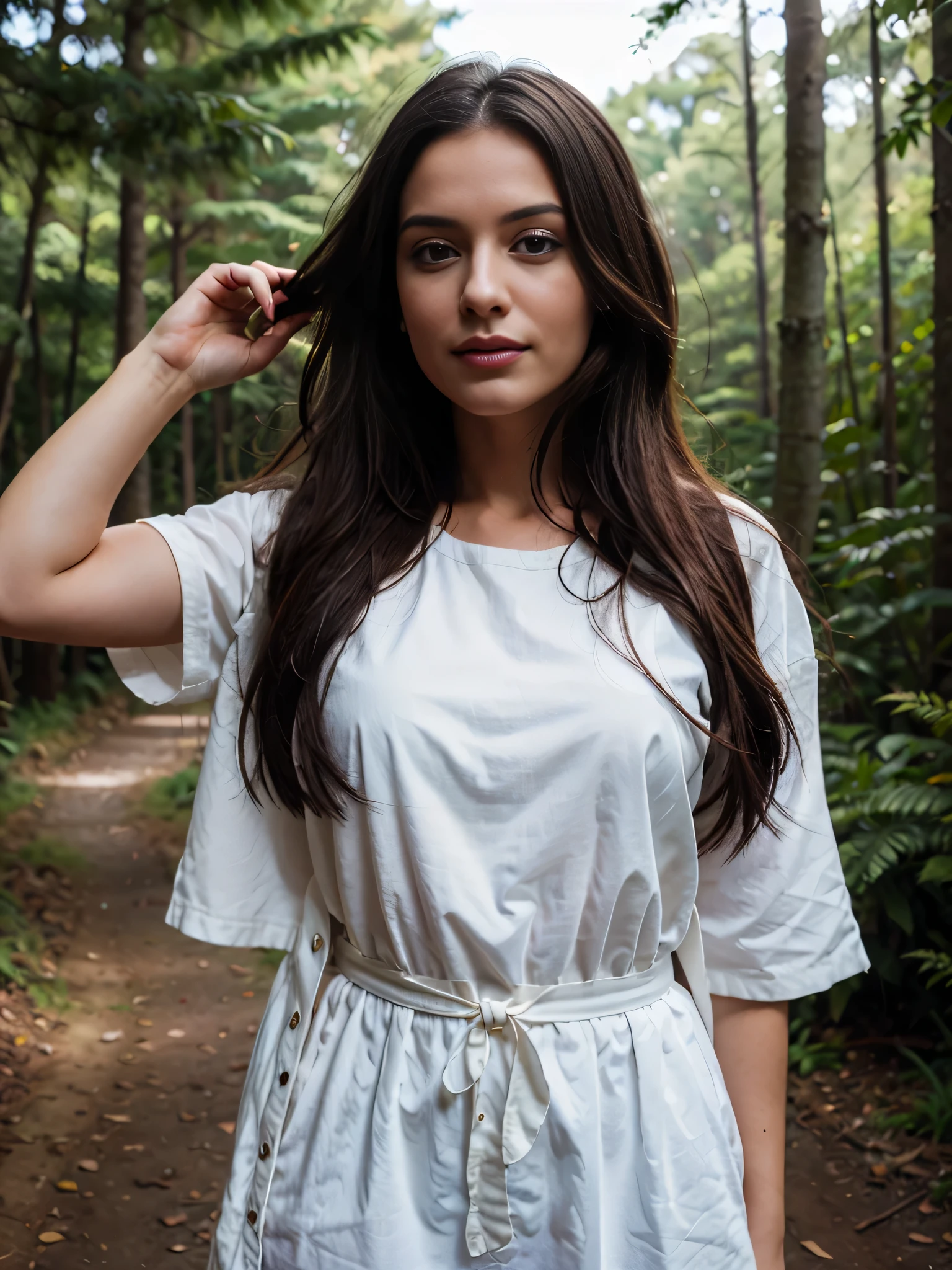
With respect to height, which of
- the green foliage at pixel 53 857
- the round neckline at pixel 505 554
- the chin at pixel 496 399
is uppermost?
the chin at pixel 496 399

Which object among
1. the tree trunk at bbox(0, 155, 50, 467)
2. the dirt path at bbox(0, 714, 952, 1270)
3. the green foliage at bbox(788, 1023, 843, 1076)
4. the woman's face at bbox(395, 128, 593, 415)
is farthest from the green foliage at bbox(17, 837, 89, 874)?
the woman's face at bbox(395, 128, 593, 415)

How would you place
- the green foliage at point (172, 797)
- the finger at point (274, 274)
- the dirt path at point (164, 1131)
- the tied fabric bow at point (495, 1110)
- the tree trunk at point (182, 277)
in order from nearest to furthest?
the tied fabric bow at point (495, 1110) < the finger at point (274, 274) < the dirt path at point (164, 1131) < the green foliage at point (172, 797) < the tree trunk at point (182, 277)

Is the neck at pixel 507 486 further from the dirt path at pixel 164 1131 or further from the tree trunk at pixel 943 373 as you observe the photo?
the tree trunk at pixel 943 373

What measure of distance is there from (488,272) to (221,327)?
0.40m

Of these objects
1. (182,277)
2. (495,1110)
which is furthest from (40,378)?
(495,1110)

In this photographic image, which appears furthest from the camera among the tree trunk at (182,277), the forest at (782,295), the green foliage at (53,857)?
the tree trunk at (182,277)

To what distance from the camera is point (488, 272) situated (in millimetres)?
1232

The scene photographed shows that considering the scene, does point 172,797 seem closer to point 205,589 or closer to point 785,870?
point 205,589

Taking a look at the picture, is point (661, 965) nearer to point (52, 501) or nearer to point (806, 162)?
point (52, 501)

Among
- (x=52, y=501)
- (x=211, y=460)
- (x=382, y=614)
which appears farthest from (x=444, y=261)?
(x=211, y=460)

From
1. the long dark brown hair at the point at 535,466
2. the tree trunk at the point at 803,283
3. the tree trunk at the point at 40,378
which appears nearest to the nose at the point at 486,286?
the long dark brown hair at the point at 535,466

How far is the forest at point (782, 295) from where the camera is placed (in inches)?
132

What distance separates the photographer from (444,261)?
1.28m

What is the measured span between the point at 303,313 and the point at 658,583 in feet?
2.00
